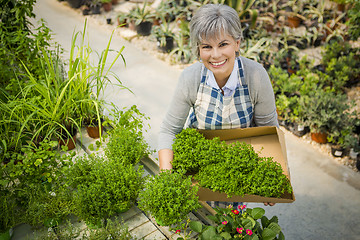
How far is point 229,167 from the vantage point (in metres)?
1.52

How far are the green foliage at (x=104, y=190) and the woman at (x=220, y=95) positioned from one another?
0.21m

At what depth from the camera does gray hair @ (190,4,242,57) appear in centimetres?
148

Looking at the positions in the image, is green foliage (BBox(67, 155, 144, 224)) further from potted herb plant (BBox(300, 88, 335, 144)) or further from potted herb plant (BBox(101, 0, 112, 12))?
potted herb plant (BBox(101, 0, 112, 12))

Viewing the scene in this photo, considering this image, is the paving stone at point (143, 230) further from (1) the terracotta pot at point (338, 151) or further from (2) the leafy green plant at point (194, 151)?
(1) the terracotta pot at point (338, 151)

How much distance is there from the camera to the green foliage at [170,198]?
1458mm

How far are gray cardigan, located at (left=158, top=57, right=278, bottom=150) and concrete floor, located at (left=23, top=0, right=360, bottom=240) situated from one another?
1308 mm

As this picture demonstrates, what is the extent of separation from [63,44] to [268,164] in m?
4.93

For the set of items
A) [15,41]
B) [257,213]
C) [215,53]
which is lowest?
[257,213]

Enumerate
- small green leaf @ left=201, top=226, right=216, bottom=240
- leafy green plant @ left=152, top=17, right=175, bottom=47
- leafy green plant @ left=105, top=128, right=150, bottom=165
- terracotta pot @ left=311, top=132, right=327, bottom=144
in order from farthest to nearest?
leafy green plant @ left=152, top=17, right=175, bottom=47
terracotta pot @ left=311, top=132, right=327, bottom=144
leafy green plant @ left=105, top=128, right=150, bottom=165
small green leaf @ left=201, top=226, right=216, bottom=240

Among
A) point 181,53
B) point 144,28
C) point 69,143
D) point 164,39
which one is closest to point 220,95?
point 69,143

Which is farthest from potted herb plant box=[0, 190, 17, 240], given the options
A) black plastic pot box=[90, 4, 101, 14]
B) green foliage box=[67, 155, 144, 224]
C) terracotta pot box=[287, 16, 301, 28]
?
black plastic pot box=[90, 4, 101, 14]

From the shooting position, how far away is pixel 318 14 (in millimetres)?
5629

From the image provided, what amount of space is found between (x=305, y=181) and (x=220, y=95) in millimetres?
1805

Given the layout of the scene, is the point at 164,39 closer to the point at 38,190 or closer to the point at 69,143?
the point at 69,143
